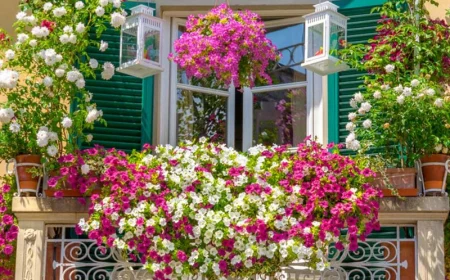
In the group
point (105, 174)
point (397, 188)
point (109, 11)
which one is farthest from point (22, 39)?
point (397, 188)

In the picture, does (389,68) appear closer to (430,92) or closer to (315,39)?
(430,92)

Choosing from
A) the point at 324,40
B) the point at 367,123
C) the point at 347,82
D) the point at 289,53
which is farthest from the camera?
the point at 289,53

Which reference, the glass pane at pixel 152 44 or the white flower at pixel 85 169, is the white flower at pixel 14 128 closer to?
the white flower at pixel 85 169

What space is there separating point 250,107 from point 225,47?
1.20 metres

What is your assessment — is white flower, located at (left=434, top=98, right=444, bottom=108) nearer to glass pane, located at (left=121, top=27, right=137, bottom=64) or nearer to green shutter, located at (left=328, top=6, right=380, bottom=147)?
green shutter, located at (left=328, top=6, right=380, bottom=147)

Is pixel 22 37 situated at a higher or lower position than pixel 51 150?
higher

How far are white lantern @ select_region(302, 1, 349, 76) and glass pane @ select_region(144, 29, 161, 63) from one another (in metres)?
1.14

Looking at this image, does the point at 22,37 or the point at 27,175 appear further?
the point at 22,37

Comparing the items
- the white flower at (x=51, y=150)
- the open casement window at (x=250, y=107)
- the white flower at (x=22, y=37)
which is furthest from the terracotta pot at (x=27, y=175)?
the open casement window at (x=250, y=107)

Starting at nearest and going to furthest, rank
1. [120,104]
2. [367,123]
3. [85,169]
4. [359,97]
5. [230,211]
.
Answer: [230,211]
[85,169]
[367,123]
[359,97]
[120,104]

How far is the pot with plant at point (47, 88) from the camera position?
7.74 metres

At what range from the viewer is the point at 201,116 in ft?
30.0

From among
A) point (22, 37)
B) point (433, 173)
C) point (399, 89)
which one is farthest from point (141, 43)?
point (433, 173)

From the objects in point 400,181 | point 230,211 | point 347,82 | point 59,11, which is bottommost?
point 230,211
